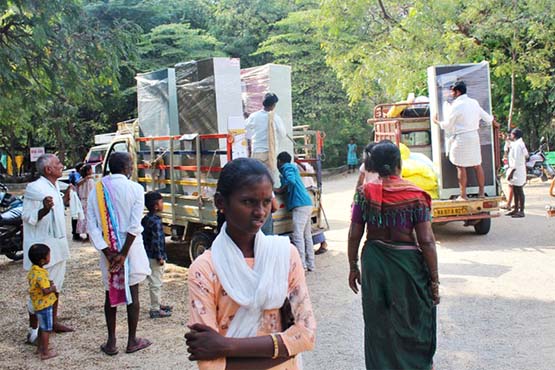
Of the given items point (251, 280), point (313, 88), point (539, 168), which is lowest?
point (539, 168)

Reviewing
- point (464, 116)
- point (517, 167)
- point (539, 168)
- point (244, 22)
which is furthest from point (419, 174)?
point (244, 22)

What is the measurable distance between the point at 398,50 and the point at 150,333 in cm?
1078

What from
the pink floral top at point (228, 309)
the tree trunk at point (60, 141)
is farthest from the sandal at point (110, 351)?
the tree trunk at point (60, 141)

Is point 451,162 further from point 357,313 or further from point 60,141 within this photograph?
point 60,141

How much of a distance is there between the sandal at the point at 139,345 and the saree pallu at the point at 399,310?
7.24 feet

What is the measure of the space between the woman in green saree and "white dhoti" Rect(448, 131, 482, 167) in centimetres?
523

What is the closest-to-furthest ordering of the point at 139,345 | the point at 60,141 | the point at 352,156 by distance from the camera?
the point at 139,345
the point at 60,141
the point at 352,156

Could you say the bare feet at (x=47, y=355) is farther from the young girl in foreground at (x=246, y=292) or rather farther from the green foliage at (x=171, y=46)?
the green foliage at (x=171, y=46)

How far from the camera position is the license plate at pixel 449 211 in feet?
28.3

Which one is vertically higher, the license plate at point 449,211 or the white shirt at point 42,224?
the white shirt at point 42,224

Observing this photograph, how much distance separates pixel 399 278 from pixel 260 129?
373cm

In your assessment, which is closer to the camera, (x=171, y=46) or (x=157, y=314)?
(x=157, y=314)

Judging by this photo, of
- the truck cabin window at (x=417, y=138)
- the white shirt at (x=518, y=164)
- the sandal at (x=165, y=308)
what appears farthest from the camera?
the white shirt at (x=518, y=164)

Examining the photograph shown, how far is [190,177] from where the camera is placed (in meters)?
7.91
